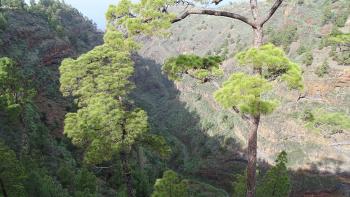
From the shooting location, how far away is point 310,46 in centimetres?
7638

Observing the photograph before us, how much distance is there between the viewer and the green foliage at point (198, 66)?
13.4m

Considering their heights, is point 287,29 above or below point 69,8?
below

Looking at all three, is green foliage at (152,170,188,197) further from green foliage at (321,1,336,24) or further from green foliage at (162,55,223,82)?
green foliage at (321,1,336,24)

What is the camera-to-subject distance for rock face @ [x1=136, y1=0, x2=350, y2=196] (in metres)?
63.8

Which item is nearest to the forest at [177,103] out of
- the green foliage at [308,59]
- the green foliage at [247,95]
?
the green foliage at [247,95]

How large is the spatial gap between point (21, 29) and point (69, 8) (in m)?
48.4

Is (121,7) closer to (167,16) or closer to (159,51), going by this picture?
(167,16)

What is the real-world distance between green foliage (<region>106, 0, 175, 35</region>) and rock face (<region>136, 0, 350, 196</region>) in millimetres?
35613

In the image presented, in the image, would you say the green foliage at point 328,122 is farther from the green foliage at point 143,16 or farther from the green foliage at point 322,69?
the green foliage at point 322,69

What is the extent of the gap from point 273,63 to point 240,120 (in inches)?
2689

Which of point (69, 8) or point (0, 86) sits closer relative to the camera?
point (0, 86)

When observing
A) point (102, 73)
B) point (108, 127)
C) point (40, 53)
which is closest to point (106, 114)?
point (108, 127)

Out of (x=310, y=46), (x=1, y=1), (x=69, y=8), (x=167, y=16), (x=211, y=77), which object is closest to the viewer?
(x=167, y=16)

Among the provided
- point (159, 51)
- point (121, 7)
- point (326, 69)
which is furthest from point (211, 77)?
point (159, 51)
